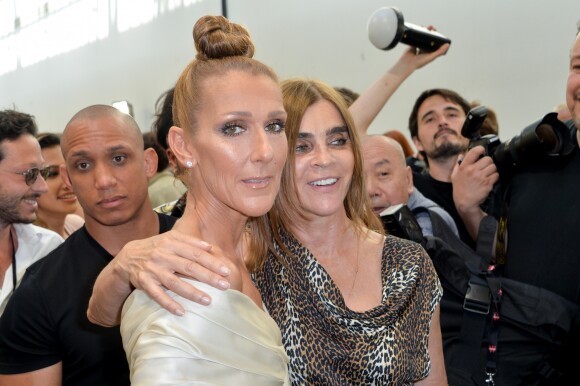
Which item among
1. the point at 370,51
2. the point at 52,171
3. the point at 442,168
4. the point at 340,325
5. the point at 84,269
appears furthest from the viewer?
the point at 370,51

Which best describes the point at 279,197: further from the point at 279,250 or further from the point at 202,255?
the point at 202,255

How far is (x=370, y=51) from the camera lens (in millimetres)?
5426

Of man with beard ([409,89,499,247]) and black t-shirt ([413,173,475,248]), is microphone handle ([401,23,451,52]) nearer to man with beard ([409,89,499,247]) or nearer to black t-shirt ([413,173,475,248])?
man with beard ([409,89,499,247])

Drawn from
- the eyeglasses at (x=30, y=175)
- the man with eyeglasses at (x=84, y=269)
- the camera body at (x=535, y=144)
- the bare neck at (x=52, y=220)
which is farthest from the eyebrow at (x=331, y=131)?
the bare neck at (x=52, y=220)

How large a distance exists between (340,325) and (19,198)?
1.50 metres

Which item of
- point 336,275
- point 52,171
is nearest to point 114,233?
point 336,275

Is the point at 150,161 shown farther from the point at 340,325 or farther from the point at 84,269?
the point at 340,325

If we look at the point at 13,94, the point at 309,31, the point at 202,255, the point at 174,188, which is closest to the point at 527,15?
the point at 309,31

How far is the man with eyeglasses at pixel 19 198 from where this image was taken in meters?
2.51

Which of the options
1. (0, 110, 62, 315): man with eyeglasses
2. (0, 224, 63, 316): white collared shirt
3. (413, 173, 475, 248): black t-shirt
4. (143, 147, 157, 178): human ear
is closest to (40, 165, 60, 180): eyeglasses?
Result: (0, 110, 62, 315): man with eyeglasses

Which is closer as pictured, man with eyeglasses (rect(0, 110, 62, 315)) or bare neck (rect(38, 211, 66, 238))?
man with eyeglasses (rect(0, 110, 62, 315))

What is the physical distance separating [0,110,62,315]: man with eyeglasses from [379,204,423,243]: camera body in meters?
1.24

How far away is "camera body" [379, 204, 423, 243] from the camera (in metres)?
2.14

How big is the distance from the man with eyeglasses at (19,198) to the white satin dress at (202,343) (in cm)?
148
